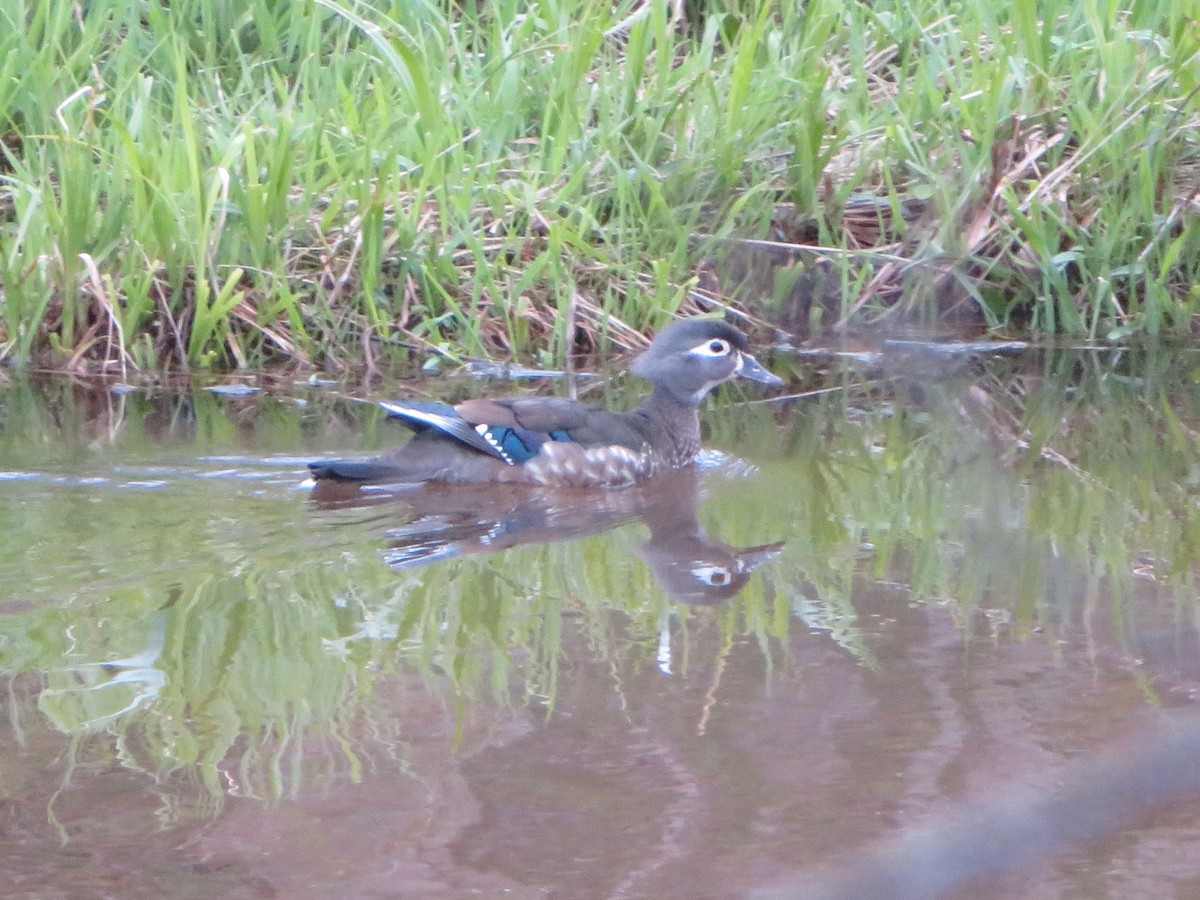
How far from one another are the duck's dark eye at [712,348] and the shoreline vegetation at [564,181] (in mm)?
960

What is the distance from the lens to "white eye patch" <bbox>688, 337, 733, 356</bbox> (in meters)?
5.99

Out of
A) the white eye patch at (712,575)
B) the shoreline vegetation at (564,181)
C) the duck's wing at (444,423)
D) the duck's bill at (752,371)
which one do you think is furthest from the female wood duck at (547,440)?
the white eye patch at (712,575)

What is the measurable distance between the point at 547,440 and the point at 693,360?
810 mm

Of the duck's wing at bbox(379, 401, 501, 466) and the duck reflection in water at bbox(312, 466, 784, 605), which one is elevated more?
the duck's wing at bbox(379, 401, 501, 466)

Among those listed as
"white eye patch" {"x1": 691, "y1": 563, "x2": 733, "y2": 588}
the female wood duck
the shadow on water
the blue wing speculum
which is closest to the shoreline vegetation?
the female wood duck

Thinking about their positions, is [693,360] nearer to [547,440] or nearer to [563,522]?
[547,440]

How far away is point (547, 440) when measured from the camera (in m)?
5.40

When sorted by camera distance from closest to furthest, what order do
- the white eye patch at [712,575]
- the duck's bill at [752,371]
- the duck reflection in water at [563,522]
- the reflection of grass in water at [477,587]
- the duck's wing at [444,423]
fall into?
the reflection of grass in water at [477,587] → the white eye patch at [712,575] → the duck reflection in water at [563,522] → the duck's wing at [444,423] → the duck's bill at [752,371]

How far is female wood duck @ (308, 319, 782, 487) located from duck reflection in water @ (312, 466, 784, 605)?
0.16 ft

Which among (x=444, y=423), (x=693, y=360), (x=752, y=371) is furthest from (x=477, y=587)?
(x=752, y=371)

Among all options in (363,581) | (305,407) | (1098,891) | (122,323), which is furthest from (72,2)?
(1098,891)

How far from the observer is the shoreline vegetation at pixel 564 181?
661 centimetres

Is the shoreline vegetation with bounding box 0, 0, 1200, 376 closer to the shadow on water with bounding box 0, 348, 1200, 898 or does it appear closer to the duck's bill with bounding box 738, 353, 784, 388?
the duck's bill with bounding box 738, 353, 784, 388

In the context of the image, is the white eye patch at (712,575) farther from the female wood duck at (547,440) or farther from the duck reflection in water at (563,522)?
the female wood duck at (547,440)
